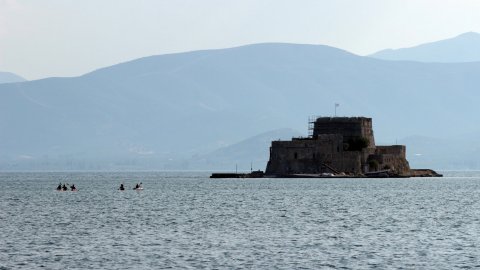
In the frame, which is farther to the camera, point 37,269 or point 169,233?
point 169,233

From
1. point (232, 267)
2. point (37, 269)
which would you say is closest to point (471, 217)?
point (232, 267)

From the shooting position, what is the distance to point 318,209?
114062 mm

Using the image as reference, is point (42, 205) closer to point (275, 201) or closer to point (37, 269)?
point (275, 201)

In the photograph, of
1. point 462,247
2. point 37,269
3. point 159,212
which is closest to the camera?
point 37,269

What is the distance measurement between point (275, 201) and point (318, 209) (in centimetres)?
1708

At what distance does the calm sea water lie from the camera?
67688mm

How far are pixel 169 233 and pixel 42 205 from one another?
44.1 m

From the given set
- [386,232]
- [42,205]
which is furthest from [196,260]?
[42,205]

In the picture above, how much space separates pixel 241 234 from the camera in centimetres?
8369

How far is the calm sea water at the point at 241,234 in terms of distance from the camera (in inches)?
2665

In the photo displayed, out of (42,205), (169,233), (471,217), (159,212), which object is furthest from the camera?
(42,205)

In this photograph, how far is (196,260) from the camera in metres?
68.1

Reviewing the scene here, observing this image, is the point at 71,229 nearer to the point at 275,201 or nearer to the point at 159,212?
the point at 159,212

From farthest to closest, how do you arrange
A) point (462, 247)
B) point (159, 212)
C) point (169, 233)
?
point (159, 212) < point (169, 233) < point (462, 247)
